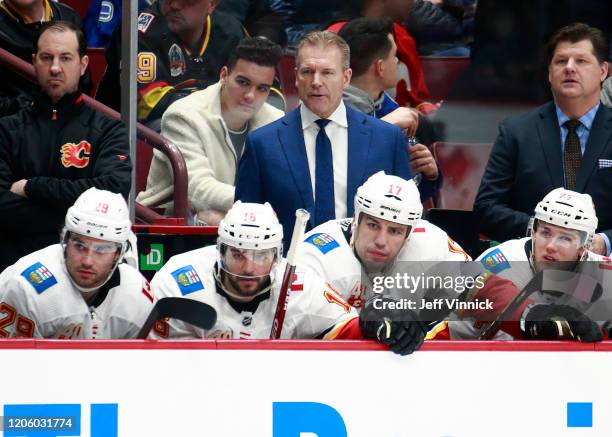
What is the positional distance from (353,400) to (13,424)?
1101 millimetres

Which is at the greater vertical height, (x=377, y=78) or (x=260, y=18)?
(x=260, y=18)

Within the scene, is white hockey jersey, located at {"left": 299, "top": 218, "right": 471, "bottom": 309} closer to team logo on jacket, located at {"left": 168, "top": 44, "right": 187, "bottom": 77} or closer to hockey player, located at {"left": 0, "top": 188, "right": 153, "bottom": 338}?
hockey player, located at {"left": 0, "top": 188, "right": 153, "bottom": 338}

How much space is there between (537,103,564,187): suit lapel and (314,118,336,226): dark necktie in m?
0.93

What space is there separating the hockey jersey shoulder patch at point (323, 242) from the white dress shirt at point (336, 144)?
0.38 meters

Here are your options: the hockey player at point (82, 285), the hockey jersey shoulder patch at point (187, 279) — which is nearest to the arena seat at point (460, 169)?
the hockey jersey shoulder patch at point (187, 279)

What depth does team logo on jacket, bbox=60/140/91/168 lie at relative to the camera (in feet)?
17.8

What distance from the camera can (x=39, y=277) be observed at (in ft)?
15.9

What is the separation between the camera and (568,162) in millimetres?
5684

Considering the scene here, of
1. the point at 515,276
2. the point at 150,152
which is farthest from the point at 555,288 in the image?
the point at 150,152

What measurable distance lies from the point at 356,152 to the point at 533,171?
2.53 feet

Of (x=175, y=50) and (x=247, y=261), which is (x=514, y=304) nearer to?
(x=247, y=261)

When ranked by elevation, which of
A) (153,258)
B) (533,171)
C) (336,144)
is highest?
(336,144)

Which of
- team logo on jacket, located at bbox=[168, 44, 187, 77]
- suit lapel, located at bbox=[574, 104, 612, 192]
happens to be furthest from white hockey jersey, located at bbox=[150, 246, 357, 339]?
team logo on jacket, located at bbox=[168, 44, 187, 77]

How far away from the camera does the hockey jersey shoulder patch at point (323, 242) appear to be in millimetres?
5234
